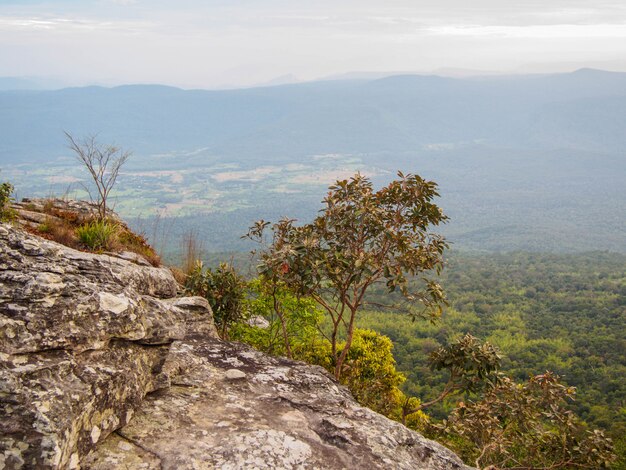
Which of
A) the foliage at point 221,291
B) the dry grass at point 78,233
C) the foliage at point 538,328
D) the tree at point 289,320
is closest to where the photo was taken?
the foliage at point 221,291

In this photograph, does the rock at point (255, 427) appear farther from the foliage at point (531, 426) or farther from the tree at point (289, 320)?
the tree at point (289, 320)

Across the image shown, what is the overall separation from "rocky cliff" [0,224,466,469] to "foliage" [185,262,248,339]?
11.7 ft

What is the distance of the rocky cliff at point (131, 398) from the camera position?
3326 millimetres

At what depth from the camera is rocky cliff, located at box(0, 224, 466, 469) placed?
10.9 ft

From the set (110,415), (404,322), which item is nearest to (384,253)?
(110,415)

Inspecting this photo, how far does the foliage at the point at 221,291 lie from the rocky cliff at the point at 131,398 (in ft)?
11.7

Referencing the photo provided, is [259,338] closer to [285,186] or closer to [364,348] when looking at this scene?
[364,348]

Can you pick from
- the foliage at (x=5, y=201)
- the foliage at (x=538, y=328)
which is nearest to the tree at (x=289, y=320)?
the foliage at (x=538, y=328)

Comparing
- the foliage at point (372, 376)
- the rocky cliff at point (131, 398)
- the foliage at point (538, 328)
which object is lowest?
the foliage at point (538, 328)

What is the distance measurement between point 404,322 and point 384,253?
92.8ft

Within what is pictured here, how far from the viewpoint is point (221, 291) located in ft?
29.8

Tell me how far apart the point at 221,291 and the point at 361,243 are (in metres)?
2.83

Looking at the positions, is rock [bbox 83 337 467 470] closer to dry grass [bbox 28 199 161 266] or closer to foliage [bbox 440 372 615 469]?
foliage [bbox 440 372 615 469]

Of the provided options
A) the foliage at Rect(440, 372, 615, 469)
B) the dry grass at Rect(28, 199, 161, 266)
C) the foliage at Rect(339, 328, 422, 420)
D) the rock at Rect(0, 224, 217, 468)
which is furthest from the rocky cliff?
the dry grass at Rect(28, 199, 161, 266)
